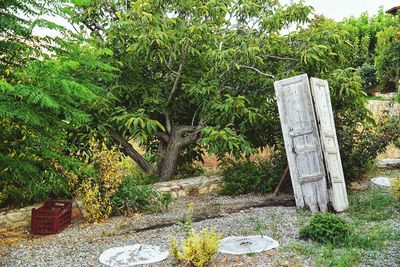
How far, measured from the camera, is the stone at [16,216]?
5.80m

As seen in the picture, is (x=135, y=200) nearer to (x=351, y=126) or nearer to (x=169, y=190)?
(x=169, y=190)

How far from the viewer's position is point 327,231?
178 inches

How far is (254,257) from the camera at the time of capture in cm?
414

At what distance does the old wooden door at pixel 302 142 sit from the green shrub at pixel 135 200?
1.90 metres

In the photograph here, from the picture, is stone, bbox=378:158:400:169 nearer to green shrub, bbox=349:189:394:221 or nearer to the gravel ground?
green shrub, bbox=349:189:394:221

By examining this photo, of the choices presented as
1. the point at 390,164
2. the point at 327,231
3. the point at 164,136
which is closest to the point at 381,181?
the point at 390,164

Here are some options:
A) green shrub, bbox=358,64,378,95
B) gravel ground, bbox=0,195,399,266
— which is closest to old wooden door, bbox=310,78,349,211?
gravel ground, bbox=0,195,399,266

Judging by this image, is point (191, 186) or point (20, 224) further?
point (191, 186)

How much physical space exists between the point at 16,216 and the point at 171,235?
2228mm

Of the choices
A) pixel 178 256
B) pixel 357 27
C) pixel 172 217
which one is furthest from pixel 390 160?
pixel 357 27

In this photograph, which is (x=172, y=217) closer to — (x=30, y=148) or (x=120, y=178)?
(x=120, y=178)

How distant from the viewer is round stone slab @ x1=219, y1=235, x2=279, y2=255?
4.31 meters

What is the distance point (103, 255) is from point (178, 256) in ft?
3.08

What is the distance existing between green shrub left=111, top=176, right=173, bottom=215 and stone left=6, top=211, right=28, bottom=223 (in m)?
1.15
